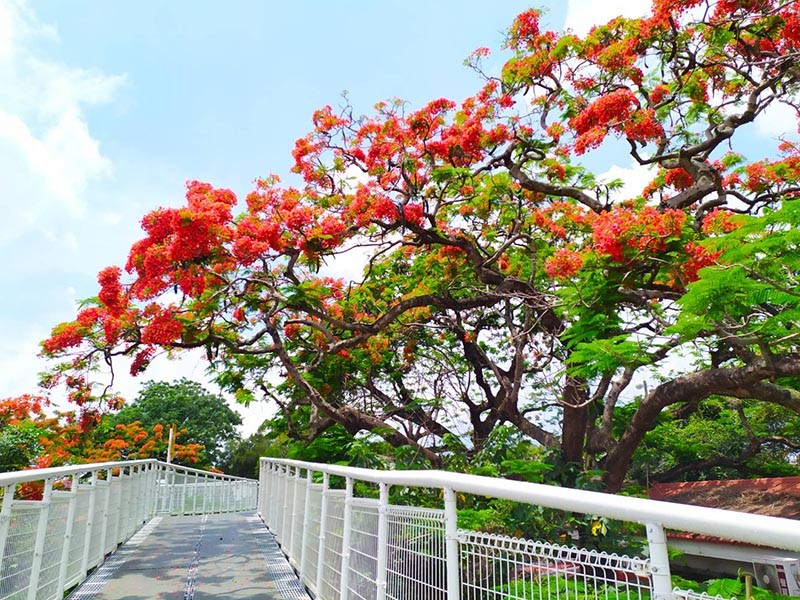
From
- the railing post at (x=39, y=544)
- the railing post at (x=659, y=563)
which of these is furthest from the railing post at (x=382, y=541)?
the railing post at (x=39, y=544)

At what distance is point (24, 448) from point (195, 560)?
32.2ft

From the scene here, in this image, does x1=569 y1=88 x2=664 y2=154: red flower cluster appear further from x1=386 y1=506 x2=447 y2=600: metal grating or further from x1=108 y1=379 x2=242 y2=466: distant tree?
x1=108 y1=379 x2=242 y2=466: distant tree

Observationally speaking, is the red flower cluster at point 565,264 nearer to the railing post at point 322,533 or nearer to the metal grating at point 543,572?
the railing post at point 322,533

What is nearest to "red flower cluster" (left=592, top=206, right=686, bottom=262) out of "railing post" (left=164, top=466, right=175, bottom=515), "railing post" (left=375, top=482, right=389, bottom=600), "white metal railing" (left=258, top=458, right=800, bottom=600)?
"white metal railing" (left=258, top=458, right=800, bottom=600)

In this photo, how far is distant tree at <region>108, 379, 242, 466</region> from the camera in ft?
129

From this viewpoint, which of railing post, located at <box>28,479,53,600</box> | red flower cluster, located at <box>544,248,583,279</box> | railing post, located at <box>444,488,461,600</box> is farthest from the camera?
red flower cluster, located at <box>544,248,583,279</box>

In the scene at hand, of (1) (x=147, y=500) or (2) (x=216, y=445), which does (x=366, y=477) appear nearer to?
(1) (x=147, y=500)

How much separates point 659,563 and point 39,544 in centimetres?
440

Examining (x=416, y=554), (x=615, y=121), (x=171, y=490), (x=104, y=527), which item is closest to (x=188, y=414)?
(x=171, y=490)

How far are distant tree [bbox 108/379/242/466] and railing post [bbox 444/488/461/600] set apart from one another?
3884cm

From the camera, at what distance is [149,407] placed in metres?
40.5

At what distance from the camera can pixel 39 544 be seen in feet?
13.6

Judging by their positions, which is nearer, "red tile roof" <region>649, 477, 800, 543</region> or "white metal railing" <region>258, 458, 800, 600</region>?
"white metal railing" <region>258, 458, 800, 600</region>

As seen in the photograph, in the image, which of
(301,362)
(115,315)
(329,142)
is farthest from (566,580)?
(301,362)
